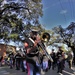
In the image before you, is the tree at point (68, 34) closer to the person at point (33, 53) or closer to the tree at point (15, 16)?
the tree at point (15, 16)

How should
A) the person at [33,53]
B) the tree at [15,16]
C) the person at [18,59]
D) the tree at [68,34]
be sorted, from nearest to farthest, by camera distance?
the person at [33,53]
the person at [18,59]
the tree at [15,16]
the tree at [68,34]

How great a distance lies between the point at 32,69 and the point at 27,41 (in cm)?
69

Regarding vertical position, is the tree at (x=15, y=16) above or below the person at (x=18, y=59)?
above

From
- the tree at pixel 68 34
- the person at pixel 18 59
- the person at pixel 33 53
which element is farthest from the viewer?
the tree at pixel 68 34

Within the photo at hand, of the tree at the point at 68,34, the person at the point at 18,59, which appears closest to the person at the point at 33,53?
the person at the point at 18,59

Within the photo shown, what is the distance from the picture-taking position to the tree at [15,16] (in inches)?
1011

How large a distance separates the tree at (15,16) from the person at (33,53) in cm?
2022

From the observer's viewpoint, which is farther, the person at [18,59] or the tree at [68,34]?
the tree at [68,34]

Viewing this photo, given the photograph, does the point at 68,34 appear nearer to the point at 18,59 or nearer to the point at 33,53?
the point at 18,59

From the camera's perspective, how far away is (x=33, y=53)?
535 centimetres

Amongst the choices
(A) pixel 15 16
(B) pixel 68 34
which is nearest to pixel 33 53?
(A) pixel 15 16

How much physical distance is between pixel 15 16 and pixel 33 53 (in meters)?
21.3

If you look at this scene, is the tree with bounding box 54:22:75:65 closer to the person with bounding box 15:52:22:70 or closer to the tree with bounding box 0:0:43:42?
the tree with bounding box 0:0:43:42

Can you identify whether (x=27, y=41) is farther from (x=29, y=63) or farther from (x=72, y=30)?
(x=72, y=30)
